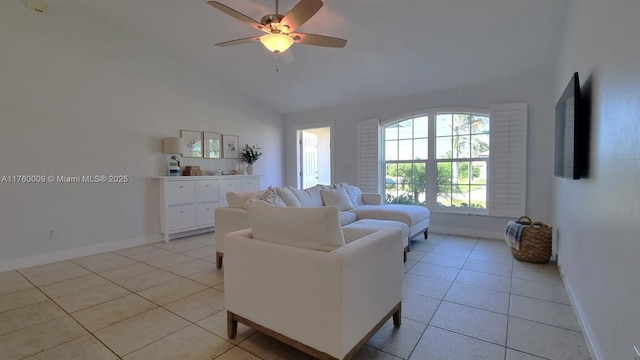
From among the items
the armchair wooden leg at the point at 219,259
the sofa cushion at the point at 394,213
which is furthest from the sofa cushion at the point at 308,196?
the armchair wooden leg at the point at 219,259

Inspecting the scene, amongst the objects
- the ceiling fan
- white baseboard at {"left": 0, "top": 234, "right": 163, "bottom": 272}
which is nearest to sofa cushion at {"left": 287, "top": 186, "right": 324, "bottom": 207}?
the ceiling fan

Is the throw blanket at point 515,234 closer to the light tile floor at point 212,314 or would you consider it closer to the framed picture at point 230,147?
the light tile floor at point 212,314

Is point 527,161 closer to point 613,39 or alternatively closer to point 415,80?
point 415,80

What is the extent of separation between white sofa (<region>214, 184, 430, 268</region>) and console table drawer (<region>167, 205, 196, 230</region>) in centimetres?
164

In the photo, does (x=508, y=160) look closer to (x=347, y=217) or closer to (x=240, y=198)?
(x=347, y=217)

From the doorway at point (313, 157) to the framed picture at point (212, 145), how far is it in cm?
193

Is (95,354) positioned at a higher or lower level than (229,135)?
lower

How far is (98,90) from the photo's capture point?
13.3 ft

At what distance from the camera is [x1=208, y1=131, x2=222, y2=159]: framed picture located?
17.4 feet

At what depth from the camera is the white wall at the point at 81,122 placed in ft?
11.2

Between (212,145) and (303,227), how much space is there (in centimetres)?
430

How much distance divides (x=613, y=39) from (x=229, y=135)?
5306mm

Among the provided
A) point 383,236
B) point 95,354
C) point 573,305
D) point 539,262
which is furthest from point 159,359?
point 539,262

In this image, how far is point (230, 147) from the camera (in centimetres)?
576
